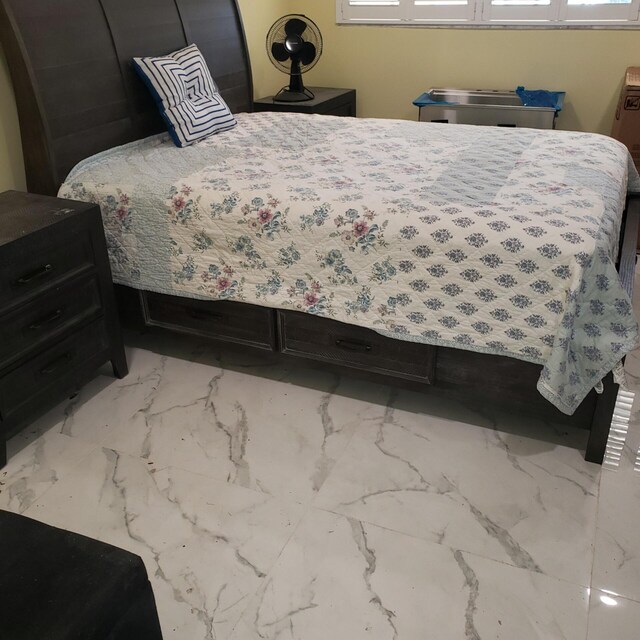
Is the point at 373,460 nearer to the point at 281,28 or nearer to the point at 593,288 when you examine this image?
the point at 593,288

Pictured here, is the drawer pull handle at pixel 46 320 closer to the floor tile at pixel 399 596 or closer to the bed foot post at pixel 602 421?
the floor tile at pixel 399 596

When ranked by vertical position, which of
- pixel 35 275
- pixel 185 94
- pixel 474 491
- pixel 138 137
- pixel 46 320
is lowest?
pixel 474 491

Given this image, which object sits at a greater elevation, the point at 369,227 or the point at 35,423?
the point at 369,227

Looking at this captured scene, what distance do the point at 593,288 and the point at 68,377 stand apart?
1.75 metres

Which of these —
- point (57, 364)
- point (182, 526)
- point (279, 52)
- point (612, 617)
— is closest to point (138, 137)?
point (57, 364)

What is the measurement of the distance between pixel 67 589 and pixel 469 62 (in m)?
3.82

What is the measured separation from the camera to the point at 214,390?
2447mm

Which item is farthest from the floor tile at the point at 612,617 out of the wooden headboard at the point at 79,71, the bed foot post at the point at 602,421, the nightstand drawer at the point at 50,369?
the wooden headboard at the point at 79,71

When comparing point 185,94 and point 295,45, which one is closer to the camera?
point 185,94

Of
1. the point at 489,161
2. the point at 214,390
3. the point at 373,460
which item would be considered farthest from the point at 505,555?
the point at 489,161

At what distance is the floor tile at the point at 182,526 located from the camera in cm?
161

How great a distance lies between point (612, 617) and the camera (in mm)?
1545

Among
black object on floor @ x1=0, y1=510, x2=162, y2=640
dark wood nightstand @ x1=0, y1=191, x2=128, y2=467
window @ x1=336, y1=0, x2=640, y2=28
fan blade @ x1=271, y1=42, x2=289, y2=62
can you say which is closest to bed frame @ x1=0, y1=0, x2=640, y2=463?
dark wood nightstand @ x1=0, y1=191, x2=128, y2=467

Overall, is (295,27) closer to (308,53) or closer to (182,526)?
(308,53)
